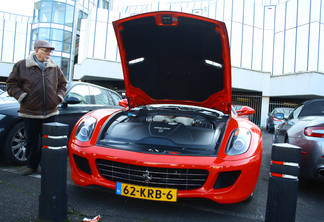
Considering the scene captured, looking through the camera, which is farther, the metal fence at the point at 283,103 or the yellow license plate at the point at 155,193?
the metal fence at the point at 283,103

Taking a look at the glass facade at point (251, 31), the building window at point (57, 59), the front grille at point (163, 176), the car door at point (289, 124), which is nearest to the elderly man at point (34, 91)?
the front grille at point (163, 176)

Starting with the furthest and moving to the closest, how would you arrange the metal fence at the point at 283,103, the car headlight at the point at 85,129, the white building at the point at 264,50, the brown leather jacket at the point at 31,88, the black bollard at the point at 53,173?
the metal fence at the point at 283,103 → the white building at the point at 264,50 → the brown leather jacket at the point at 31,88 → the car headlight at the point at 85,129 → the black bollard at the point at 53,173

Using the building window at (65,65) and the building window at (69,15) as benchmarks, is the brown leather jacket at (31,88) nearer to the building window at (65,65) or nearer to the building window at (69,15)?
the building window at (65,65)

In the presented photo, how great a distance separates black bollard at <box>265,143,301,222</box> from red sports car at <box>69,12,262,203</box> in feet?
1.76

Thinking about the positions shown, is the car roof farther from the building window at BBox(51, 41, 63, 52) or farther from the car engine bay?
the building window at BBox(51, 41, 63, 52)

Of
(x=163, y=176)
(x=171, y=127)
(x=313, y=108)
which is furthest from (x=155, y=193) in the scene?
(x=313, y=108)

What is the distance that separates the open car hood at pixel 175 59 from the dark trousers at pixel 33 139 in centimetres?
122

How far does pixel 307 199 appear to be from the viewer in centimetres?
308

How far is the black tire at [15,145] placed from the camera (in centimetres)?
359

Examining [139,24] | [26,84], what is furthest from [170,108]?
[26,84]

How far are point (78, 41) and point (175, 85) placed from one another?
27.0 metres

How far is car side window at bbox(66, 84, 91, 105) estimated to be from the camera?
15.1 ft

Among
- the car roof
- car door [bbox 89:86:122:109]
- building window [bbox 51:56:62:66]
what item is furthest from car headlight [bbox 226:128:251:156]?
building window [bbox 51:56:62:66]

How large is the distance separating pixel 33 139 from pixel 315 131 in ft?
10.8
